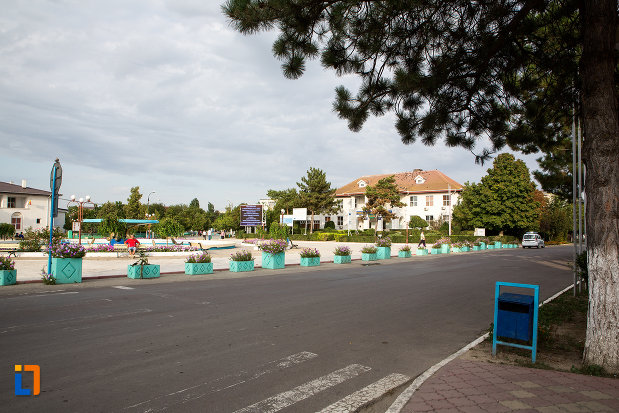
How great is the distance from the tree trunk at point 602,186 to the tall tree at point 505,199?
51.7 meters

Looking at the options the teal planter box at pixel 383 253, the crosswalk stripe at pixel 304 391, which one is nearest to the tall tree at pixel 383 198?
the teal planter box at pixel 383 253

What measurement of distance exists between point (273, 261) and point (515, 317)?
1478 cm

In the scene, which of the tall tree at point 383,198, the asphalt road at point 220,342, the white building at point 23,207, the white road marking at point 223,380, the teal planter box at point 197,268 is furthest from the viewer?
the tall tree at point 383,198

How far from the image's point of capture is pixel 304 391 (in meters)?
4.28

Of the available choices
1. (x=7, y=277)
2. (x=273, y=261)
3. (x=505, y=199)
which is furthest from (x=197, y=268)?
(x=505, y=199)

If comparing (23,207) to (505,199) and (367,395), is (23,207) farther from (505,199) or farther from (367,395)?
(367,395)

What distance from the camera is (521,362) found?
206 inches

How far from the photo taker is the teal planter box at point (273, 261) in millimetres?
19453

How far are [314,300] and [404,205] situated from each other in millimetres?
51479

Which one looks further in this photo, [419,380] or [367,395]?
[419,380]

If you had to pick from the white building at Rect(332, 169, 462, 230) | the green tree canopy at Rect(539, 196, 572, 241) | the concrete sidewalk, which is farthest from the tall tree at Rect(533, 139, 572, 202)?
the green tree canopy at Rect(539, 196, 572, 241)

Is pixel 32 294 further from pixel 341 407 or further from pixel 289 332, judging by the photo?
pixel 341 407

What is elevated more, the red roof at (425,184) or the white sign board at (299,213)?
the red roof at (425,184)

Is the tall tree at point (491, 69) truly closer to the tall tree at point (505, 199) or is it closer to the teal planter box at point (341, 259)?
the teal planter box at point (341, 259)
